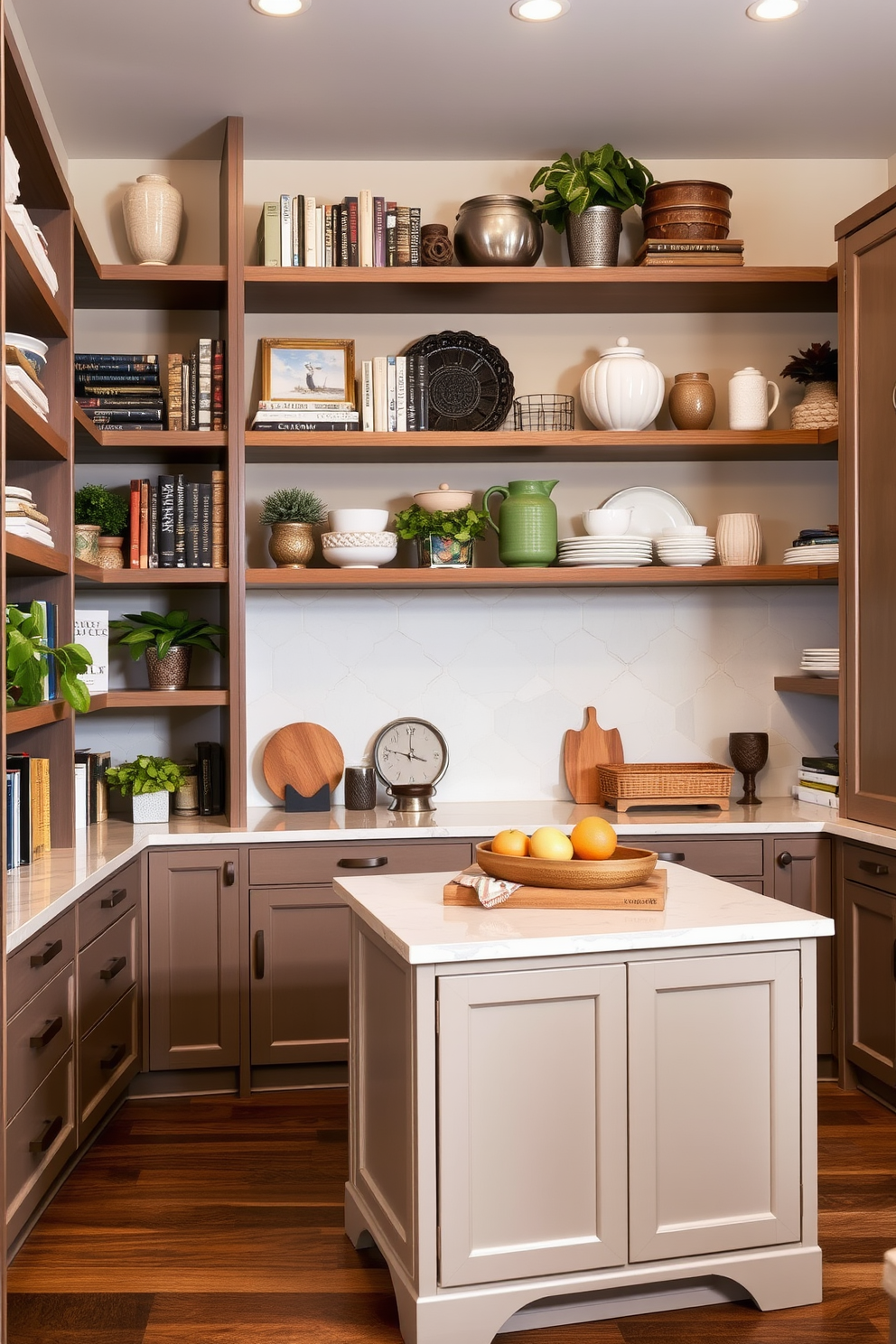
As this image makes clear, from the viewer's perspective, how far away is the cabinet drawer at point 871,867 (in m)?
3.27

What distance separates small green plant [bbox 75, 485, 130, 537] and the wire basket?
132cm

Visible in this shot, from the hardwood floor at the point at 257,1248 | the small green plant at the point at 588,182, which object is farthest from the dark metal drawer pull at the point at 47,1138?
the small green plant at the point at 588,182

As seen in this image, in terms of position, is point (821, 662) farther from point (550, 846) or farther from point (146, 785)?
point (146, 785)

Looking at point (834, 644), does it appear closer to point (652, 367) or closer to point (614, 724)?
point (614, 724)

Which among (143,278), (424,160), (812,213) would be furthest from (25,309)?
(812,213)

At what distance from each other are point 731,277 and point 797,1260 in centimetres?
281

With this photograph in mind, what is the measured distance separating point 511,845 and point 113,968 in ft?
4.30

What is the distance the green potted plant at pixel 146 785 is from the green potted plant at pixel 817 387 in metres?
2.32

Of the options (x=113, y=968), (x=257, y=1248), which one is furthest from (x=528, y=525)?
(x=257, y=1248)

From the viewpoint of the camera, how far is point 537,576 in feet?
12.4

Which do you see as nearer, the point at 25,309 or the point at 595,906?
the point at 595,906

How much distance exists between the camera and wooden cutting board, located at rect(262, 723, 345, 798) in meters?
4.00

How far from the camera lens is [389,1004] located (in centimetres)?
227

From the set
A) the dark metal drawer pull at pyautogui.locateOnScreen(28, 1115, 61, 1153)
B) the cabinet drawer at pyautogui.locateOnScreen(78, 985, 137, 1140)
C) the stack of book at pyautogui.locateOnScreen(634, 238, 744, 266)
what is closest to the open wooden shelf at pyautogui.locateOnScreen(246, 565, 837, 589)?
the stack of book at pyautogui.locateOnScreen(634, 238, 744, 266)
